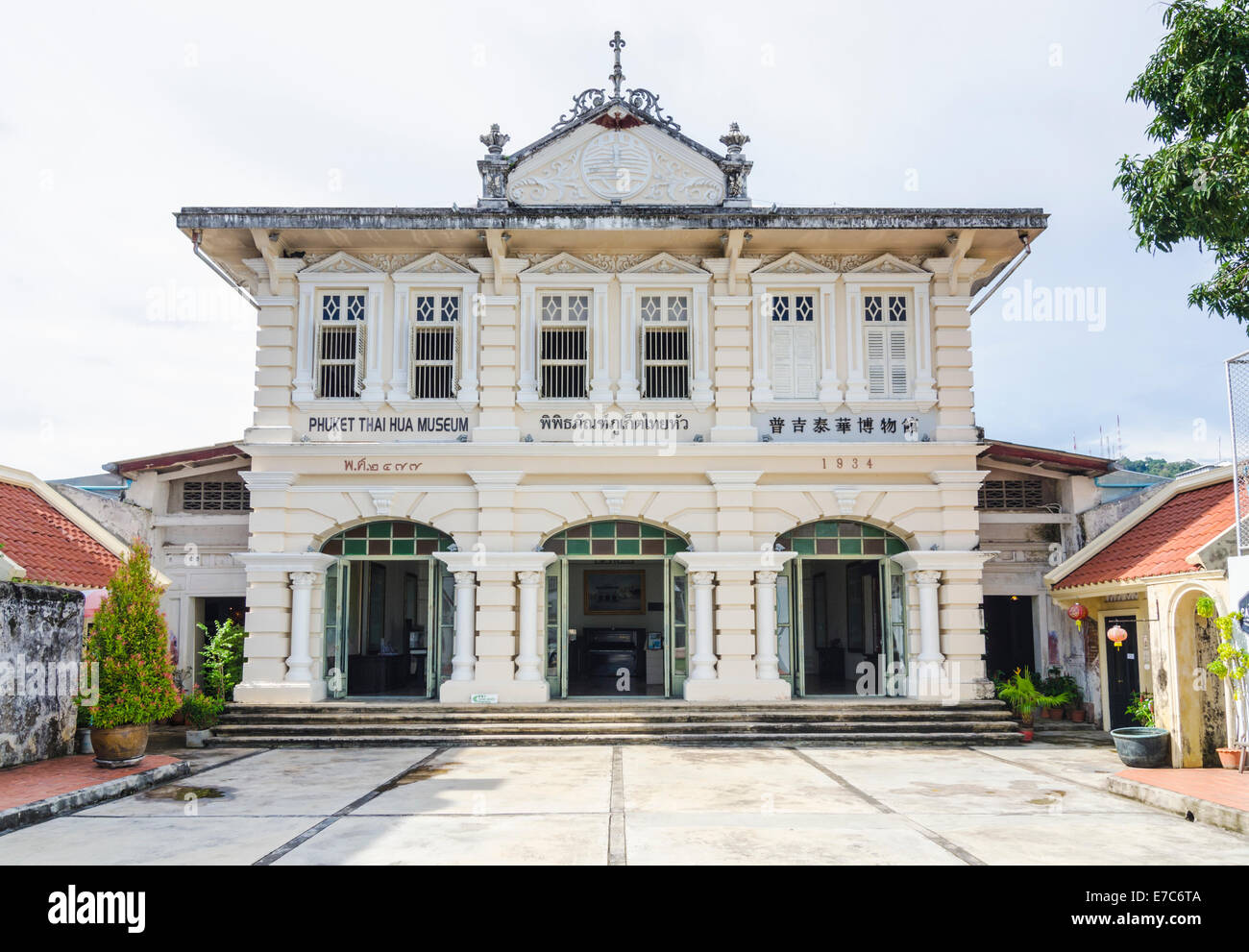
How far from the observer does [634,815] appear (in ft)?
29.0

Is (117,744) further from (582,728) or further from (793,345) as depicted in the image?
(793,345)

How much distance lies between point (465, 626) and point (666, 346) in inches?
199

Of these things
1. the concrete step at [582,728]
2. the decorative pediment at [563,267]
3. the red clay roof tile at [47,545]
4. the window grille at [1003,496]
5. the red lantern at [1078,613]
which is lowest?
the concrete step at [582,728]

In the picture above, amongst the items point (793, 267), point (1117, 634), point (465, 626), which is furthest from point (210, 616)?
point (1117, 634)

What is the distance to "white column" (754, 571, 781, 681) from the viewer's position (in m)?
14.4

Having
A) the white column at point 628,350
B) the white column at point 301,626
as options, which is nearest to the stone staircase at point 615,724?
the white column at point 301,626

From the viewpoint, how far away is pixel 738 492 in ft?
47.9

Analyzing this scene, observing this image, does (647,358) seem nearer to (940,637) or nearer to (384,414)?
(384,414)

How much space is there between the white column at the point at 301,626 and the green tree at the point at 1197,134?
38.0ft

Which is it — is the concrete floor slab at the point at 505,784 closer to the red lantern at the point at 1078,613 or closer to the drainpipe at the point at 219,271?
the red lantern at the point at 1078,613

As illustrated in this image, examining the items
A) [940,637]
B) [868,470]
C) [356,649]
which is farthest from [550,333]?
[940,637]

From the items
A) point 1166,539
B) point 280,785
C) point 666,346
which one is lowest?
point 280,785

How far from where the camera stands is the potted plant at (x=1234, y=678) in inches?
410

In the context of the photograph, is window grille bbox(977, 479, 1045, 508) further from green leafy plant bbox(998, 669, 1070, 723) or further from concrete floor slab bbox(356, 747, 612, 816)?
concrete floor slab bbox(356, 747, 612, 816)
